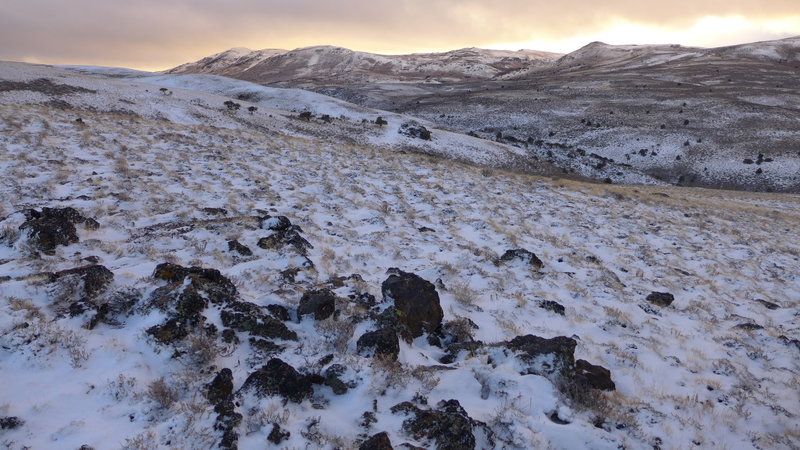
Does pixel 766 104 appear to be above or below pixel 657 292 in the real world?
above

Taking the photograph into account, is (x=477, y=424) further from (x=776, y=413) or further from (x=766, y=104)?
(x=766, y=104)

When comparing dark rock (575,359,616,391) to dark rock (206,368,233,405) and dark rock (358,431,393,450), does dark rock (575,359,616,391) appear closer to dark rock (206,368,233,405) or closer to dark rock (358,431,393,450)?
dark rock (358,431,393,450)

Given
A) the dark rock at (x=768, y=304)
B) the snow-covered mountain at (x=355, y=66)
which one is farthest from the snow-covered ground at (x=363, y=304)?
the snow-covered mountain at (x=355, y=66)

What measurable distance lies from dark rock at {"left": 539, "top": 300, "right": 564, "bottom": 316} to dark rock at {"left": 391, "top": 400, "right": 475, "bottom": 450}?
428 cm

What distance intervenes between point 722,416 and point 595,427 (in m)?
2.20

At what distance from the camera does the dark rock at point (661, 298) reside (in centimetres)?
984

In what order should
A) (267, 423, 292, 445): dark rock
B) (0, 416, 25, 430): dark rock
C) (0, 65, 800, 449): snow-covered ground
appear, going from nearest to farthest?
1. (0, 416, 25, 430): dark rock
2. (267, 423, 292, 445): dark rock
3. (0, 65, 800, 449): snow-covered ground

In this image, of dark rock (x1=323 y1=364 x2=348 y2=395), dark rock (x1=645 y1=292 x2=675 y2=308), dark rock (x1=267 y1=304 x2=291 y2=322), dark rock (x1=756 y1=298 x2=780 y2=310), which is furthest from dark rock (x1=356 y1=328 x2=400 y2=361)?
dark rock (x1=756 y1=298 x2=780 y2=310)

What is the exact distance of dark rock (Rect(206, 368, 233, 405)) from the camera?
510 centimetres

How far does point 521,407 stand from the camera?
575cm

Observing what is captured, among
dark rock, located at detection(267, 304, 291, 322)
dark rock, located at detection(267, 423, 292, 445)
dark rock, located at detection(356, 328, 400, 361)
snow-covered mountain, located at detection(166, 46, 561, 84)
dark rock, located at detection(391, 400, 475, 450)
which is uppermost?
snow-covered mountain, located at detection(166, 46, 561, 84)

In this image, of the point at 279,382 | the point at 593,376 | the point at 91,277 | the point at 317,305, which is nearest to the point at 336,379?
the point at 279,382

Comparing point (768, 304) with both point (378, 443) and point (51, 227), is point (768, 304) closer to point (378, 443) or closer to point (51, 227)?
point (378, 443)

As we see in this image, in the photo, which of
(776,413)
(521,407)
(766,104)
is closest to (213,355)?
(521,407)
